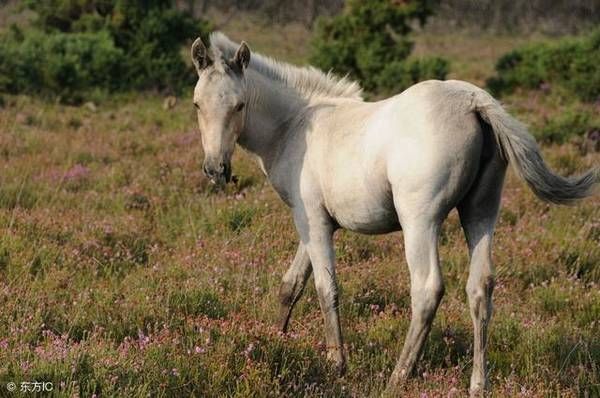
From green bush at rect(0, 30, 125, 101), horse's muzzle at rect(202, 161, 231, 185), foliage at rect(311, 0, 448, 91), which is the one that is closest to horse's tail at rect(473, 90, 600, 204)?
horse's muzzle at rect(202, 161, 231, 185)

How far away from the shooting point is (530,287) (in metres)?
6.61

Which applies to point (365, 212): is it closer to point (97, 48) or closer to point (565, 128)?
point (565, 128)

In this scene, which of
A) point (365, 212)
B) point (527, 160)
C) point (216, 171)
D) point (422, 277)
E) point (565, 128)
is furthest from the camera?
point (565, 128)

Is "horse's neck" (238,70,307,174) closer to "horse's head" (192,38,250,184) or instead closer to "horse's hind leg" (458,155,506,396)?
"horse's head" (192,38,250,184)

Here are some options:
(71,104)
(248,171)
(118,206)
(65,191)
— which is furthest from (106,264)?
(71,104)

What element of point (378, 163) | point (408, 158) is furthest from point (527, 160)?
point (378, 163)

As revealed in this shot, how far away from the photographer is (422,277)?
4309 mm

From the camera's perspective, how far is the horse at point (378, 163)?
4.16 metres

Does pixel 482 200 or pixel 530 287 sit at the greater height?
pixel 482 200

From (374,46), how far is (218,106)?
15128 millimetres

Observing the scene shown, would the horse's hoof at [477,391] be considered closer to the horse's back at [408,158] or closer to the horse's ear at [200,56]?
the horse's back at [408,158]

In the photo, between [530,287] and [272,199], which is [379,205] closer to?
[530,287]

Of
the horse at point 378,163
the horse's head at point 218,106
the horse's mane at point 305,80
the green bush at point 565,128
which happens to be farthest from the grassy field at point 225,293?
the horse's mane at point 305,80

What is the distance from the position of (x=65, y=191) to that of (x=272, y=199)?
2.71 m
